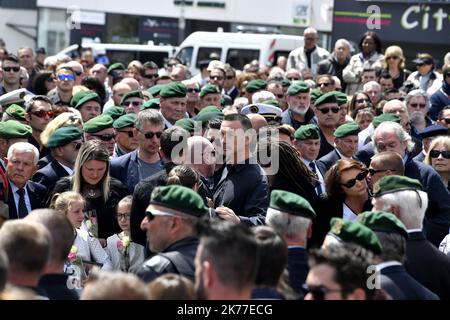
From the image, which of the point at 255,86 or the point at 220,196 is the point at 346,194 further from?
the point at 255,86

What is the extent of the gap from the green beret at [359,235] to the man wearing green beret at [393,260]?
0.15 metres

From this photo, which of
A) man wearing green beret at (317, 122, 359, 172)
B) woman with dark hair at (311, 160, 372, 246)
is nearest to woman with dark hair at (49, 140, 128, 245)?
woman with dark hair at (311, 160, 372, 246)

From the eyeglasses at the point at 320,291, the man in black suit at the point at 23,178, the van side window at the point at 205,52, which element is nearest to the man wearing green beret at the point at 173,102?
the man in black suit at the point at 23,178

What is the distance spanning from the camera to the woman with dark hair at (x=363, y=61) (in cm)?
1531

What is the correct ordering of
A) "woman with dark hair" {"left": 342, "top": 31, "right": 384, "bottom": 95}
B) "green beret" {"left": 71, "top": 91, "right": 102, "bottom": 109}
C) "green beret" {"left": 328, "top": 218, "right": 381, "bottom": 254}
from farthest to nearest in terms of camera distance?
"woman with dark hair" {"left": 342, "top": 31, "right": 384, "bottom": 95}, "green beret" {"left": 71, "top": 91, "right": 102, "bottom": 109}, "green beret" {"left": 328, "top": 218, "right": 381, "bottom": 254}

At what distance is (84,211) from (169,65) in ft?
33.4

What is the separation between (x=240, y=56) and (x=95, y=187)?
52.3 feet

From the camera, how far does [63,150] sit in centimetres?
855

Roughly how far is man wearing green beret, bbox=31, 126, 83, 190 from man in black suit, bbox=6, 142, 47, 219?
31 cm

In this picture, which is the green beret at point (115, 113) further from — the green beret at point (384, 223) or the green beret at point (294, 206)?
the green beret at point (384, 223)

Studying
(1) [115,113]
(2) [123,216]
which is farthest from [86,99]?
(2) [123,216]

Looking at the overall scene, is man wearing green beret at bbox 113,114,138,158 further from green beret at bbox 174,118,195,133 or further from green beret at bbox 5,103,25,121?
green beret at bbox 5,103,25,121

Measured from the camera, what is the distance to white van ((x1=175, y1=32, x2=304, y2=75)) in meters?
23.3
